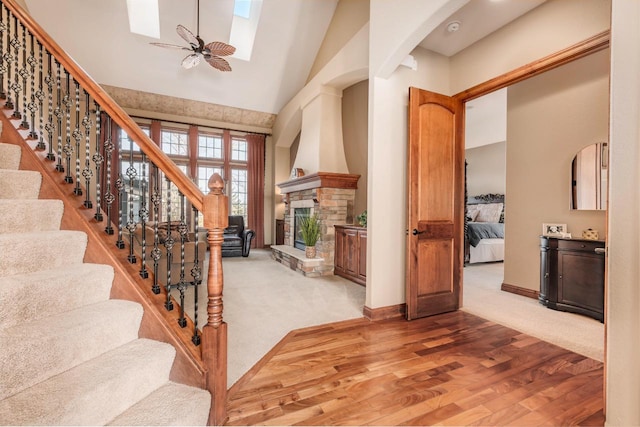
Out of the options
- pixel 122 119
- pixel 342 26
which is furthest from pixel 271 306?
pixel 342 26

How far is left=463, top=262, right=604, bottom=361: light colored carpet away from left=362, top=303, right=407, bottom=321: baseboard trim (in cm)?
79

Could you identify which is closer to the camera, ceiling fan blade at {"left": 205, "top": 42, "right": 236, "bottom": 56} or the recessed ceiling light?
the recessed ceiling light

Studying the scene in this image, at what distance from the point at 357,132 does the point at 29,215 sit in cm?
496

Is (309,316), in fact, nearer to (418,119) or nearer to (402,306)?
(402,306)

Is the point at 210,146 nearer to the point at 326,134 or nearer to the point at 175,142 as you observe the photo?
the point at 175,142

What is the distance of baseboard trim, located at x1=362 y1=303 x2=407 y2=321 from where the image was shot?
2.90 m

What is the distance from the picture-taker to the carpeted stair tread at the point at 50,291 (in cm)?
126

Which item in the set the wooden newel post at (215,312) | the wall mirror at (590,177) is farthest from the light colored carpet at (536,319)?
the wooden newel post at (215,312)

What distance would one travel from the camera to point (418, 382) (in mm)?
1855

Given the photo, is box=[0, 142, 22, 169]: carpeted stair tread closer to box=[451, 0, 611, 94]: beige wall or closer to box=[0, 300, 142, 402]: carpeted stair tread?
box=[0, 300, 142, 402]: carpeted stair tread

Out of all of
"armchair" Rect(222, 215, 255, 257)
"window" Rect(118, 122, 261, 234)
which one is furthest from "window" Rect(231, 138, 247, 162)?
"armchair" Rect(222, 215, 255, 257)

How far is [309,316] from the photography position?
2.99 metres

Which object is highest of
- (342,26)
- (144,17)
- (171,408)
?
(144,17)

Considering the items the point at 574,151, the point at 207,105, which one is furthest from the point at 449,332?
the point at 207,105
